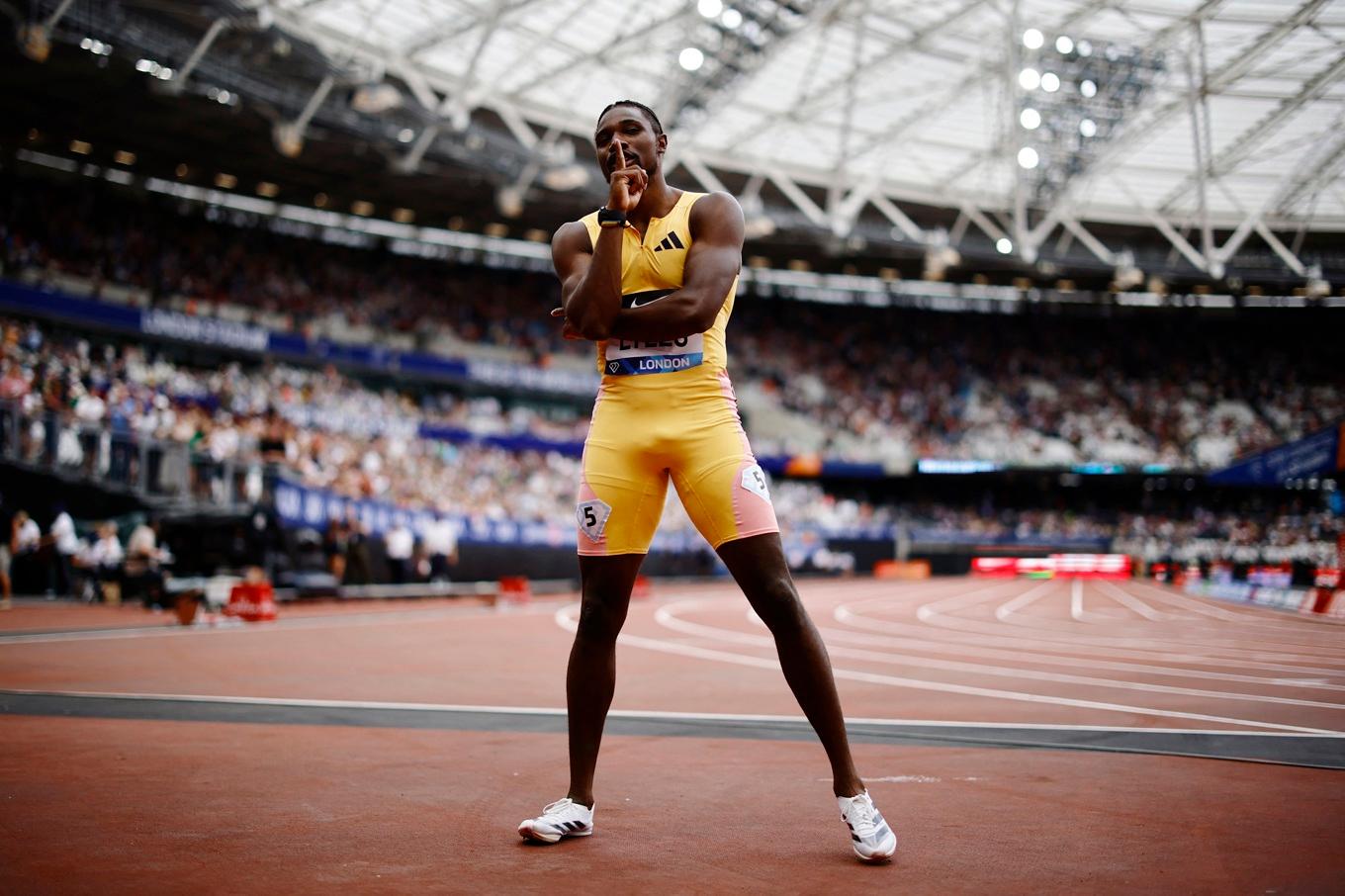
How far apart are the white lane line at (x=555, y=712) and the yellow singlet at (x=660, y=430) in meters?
2.72

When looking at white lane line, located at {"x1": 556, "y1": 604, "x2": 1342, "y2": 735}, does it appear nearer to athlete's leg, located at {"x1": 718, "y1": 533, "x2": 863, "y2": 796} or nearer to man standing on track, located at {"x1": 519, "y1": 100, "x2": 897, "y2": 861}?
athlete's leg, located at {"x1": 718, "y1": 533, "x2": 863, "y2": 796}

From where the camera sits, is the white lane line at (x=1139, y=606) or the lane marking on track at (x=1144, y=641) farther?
the white lane line at (x=1139, y=606)

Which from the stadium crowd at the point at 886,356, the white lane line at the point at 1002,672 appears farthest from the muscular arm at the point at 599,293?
the stadium crowd at the point at 886,356

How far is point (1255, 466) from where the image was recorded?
140ft

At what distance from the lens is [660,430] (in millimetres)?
3635

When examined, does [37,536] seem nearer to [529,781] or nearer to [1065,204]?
[529,781]

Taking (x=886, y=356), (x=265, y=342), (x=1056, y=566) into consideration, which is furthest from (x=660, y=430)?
(x=886, y=356)

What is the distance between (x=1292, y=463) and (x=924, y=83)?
57.4 ft

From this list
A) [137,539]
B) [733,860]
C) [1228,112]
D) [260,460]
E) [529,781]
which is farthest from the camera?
[1228,112]

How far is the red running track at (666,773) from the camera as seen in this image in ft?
10.2

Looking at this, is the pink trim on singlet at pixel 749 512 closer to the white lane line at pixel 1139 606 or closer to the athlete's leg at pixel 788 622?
the athlete's leg at pixel 788 622

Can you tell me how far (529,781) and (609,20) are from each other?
2866cm

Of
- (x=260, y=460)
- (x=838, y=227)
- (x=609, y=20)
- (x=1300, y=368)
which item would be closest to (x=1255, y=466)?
(x=1300, y=368)

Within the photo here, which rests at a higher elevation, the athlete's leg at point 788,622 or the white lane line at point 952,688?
the athlete's leg at point 788,622
